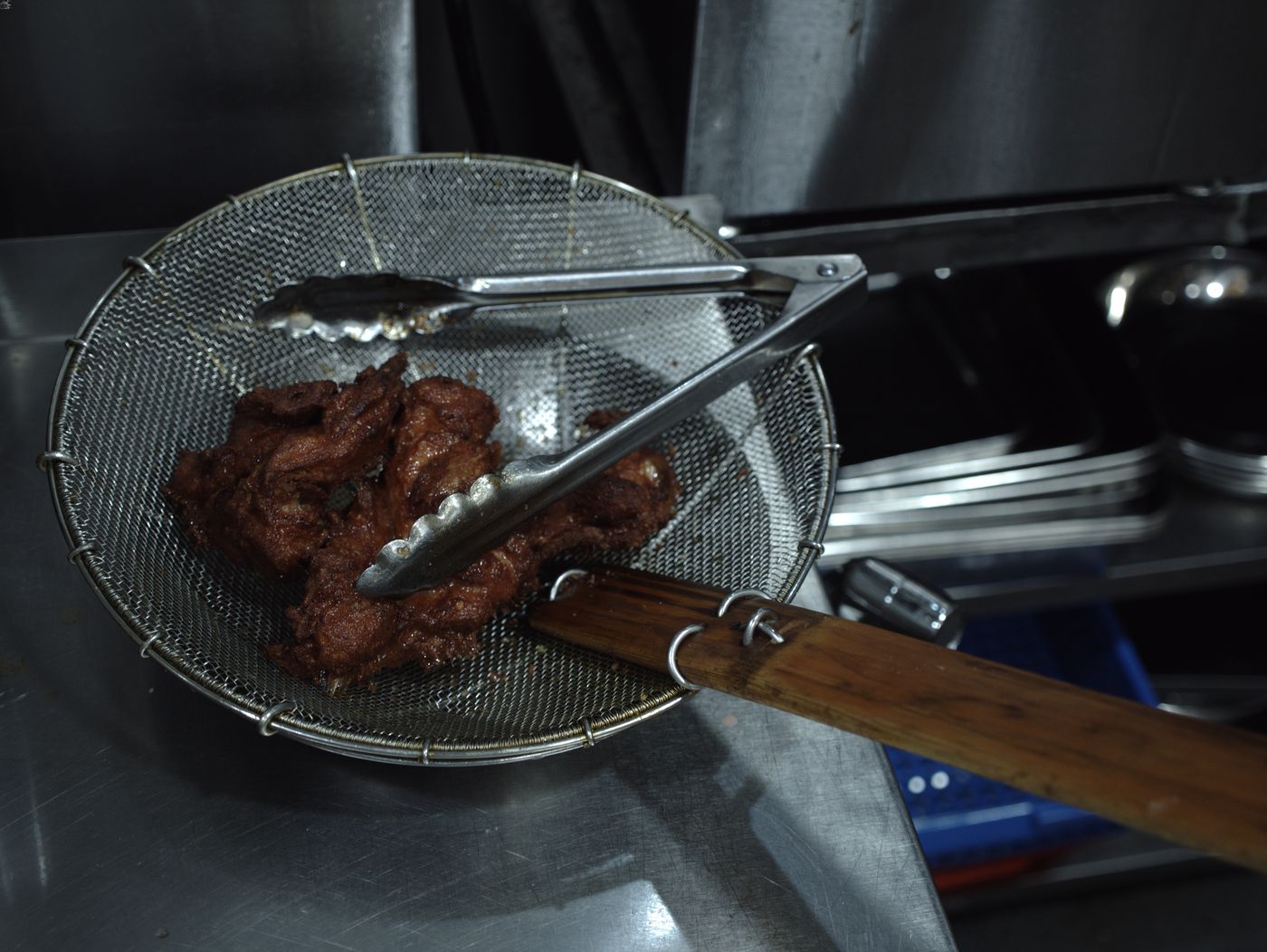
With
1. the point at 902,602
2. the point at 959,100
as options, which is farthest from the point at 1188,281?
the point at 902,602

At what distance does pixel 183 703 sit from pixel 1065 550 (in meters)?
1.67

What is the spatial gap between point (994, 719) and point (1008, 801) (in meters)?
1.55

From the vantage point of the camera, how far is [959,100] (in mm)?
1712

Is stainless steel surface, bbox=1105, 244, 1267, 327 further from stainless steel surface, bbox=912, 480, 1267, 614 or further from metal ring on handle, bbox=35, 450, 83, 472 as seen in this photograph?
metal ring on handle, bbox=35, 450, 83, 472

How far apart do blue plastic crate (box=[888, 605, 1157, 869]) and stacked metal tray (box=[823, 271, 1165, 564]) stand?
0.32 metres

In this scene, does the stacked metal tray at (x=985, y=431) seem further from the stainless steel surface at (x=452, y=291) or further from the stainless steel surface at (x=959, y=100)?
the stainless steel surface at (x=452, y=291)

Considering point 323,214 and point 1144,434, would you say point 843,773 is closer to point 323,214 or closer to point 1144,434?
point 323,214

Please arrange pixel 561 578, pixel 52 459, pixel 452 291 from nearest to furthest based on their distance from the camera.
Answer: pixel 52 459
pixel 561 578
pixel 452 291

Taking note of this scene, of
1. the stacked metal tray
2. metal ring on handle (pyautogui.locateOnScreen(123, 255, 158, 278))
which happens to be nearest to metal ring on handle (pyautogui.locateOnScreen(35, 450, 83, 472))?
metal ring on handle (pyautogui.locateOnScreen(123, 255, 158, 278))

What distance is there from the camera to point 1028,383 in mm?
2234

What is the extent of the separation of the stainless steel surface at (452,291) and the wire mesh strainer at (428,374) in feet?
0.17

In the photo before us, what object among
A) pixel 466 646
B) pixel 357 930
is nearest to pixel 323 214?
pixel 466 646

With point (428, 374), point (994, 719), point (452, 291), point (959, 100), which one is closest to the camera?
point (994, 719)

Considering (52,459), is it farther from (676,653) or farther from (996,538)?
(996,538)
